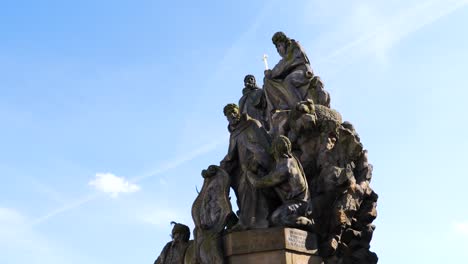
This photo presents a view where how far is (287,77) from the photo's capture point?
1299 centimetres

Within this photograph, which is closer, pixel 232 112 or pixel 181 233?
pixel 181 233

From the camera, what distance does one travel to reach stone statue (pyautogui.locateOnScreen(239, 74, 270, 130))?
13.7 metres

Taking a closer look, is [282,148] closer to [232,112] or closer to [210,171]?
[210,171]

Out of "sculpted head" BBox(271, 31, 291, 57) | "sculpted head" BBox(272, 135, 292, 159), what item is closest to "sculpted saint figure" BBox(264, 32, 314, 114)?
"sculpted head" BBox(271, 31, 291, 57)

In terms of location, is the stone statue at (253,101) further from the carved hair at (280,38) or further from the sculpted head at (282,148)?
the sculpted head at (282,148)

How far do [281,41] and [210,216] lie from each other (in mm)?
4777

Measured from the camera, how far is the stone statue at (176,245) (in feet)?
35.7

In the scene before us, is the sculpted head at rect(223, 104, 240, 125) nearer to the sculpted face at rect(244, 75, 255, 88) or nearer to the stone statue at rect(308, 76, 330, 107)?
the stone statue at rect(308, 76, 330, 107)

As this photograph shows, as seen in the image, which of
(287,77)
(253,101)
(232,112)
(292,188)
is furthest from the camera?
(253,101)

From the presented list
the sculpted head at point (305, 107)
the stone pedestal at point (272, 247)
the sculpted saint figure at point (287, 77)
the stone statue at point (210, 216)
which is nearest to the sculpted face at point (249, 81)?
the sculpted saint figure at point (287, 77)

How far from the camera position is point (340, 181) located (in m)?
10.4

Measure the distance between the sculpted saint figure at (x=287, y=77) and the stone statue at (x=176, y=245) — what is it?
322cm

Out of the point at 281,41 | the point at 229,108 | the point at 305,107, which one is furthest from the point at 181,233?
the point at 281,41

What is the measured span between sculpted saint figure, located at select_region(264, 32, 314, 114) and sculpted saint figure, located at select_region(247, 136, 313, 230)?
8.31 ft
